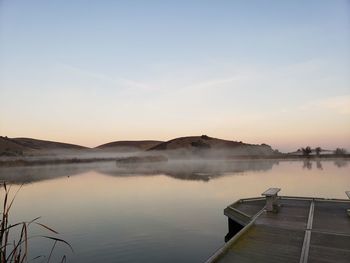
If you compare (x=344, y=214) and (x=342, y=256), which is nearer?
(x=342, y=256)

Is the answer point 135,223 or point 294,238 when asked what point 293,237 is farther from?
point 135,223

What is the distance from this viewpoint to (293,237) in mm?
10516

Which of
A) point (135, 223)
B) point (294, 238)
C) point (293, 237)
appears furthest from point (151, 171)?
point (294, 238)

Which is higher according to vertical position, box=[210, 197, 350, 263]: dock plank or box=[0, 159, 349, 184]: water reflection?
box=[210, 197, 350, 263]: dock plank

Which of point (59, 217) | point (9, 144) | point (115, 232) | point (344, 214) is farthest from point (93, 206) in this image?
point (9, 144)

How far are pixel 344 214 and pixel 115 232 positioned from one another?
12.8 metres

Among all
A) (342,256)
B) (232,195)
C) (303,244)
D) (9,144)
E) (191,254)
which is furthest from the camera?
(9,144)

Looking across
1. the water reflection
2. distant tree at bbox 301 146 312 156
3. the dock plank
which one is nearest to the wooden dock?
the dock plank

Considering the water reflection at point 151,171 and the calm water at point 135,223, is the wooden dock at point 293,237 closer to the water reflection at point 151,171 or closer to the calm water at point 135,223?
the calm water at point 135,223

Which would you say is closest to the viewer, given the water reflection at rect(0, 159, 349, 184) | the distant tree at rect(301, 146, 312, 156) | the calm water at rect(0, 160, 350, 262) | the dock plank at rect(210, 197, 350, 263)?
the dock plank at rect(210, 197, 350, 263)

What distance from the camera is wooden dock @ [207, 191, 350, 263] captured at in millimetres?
8816

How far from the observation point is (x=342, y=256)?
28.1ft

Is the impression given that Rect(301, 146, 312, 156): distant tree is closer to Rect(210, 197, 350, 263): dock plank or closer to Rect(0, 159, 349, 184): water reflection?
Rect(0, 159, 349, 184): water reflection

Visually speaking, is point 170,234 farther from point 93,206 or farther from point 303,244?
point 93,206
